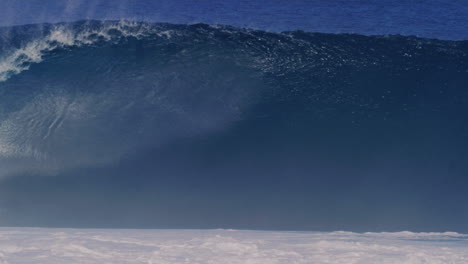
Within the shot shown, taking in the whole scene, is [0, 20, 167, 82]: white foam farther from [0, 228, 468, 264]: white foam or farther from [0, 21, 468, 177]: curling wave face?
[0, 228, 468, 264]: white foam

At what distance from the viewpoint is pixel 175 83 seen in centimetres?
575

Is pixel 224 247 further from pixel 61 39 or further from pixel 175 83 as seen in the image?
pixel 61 39

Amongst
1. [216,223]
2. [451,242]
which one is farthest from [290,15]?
[451,242]

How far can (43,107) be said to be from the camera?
567cm

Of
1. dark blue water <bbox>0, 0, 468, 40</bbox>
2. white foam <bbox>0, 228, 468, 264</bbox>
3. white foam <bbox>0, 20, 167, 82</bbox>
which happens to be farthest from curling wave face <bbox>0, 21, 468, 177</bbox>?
white foam <bbox>0, 228, 468, 264</bbox>

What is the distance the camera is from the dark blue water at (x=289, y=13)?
5.62 metres

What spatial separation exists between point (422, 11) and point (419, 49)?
56cm

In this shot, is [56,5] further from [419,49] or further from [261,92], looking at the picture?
[419,49]

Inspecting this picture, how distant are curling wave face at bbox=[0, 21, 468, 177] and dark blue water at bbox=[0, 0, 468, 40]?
0.46 ft

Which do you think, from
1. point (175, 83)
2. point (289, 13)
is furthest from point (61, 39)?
point (289, 13)

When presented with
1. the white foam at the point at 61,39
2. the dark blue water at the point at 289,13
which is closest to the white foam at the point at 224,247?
the white foam at the point at 61,39

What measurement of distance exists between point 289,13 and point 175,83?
1851 mm

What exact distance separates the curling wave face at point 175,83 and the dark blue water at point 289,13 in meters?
0.14

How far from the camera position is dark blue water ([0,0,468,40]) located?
18.4ft
